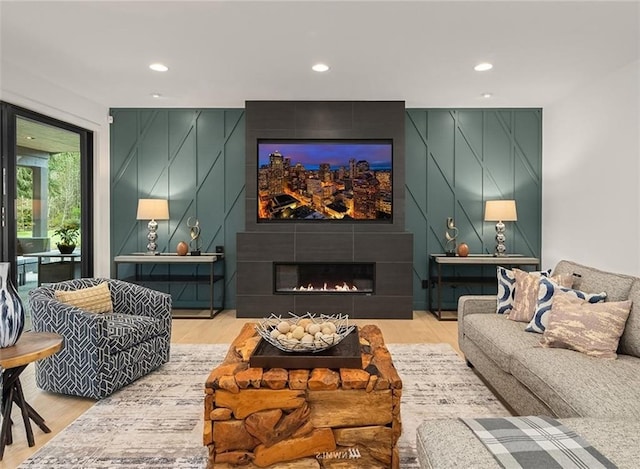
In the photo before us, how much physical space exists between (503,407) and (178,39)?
348cm

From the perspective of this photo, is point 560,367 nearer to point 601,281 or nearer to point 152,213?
point 601,281

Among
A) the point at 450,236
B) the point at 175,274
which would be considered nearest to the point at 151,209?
the point at 175,274

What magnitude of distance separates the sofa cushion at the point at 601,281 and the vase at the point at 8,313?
3350 millimetres

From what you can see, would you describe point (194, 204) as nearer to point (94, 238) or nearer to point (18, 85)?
point (94, 238)

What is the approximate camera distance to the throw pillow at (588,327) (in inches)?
91.4

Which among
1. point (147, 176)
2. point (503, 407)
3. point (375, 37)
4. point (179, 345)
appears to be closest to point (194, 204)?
point (147, 176)

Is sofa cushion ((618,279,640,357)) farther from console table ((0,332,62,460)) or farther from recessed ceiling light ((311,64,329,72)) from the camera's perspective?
console table ((0,332,62,460))

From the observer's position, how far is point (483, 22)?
9.87 ft

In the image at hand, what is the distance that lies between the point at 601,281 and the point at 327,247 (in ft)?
9.37

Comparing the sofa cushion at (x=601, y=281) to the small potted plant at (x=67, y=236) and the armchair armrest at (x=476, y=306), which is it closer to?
the armchair armrest at (x=476, y=306)

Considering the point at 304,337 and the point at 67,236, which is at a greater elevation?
the point at 67,236

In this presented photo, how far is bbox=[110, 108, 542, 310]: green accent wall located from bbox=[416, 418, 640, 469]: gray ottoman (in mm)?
3953

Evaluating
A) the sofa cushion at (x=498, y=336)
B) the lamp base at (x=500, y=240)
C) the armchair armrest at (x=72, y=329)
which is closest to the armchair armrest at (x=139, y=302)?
the armchair armrest at (x=72, y=329)

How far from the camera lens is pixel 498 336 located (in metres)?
2.74
